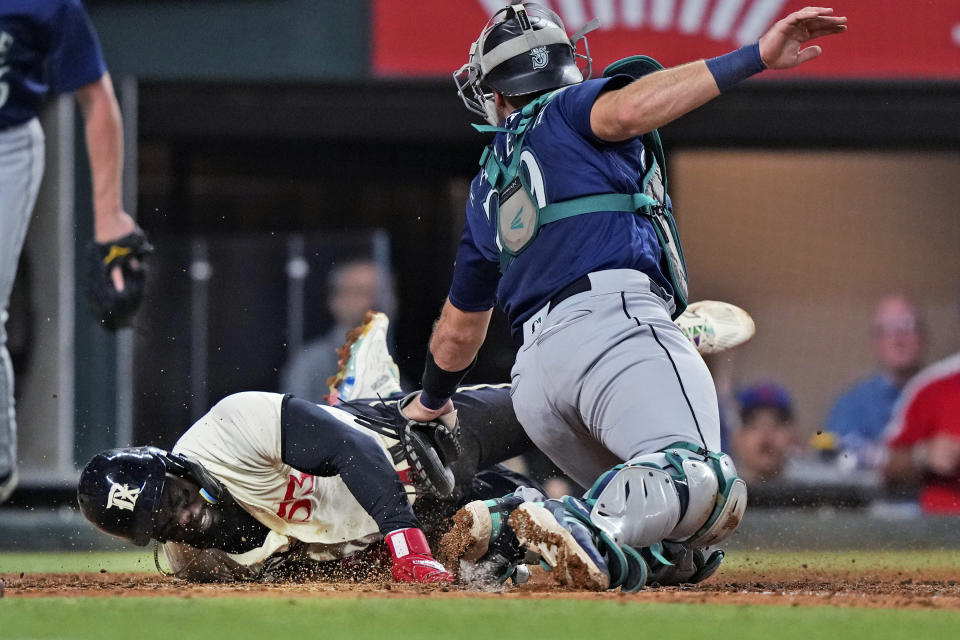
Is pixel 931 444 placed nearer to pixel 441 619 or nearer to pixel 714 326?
pixel 714 326

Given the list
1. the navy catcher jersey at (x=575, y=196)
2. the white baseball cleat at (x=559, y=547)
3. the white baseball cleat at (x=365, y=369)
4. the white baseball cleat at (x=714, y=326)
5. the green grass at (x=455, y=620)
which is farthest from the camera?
the white baseball cleat at (x=365, y=369)

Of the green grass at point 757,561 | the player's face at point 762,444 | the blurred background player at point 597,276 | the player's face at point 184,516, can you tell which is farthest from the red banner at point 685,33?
the player's face at point 184,516

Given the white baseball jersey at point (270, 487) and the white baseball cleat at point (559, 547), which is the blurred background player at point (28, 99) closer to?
the white baseball jersey at point (270, 487)

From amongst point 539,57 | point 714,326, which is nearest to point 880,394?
point 714,326

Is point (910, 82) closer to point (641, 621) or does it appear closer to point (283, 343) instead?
point (283, 343)

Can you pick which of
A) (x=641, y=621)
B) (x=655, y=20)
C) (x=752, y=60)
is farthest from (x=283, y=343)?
(x=641, y=621)
